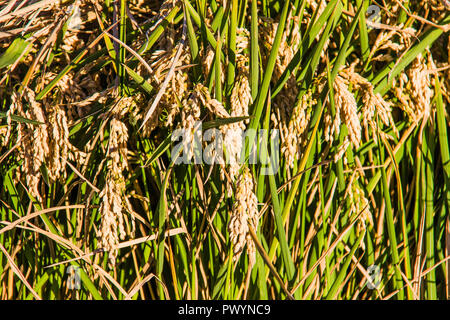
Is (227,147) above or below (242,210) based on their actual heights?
above

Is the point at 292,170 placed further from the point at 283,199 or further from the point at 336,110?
the point at 336,110

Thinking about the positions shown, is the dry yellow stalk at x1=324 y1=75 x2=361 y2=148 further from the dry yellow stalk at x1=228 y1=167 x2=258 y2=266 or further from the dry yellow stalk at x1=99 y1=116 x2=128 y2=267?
the dry yellow stalk at x1=99 y1=116 x2=128 y2=267

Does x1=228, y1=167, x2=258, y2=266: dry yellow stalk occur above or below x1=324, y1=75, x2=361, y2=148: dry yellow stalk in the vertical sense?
below

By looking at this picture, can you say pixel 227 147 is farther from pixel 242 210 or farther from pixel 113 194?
pixel 113 194

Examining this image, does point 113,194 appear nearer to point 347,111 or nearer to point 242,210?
point 242,210

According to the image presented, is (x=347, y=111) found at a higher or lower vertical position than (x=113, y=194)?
higher

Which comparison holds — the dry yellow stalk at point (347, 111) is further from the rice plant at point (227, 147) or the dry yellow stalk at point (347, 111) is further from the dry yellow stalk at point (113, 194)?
the dry yellow stalk at point (113, 194)

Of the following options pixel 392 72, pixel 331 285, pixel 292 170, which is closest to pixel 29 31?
pixel 292 170

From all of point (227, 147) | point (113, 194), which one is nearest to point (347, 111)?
point (227, 147)

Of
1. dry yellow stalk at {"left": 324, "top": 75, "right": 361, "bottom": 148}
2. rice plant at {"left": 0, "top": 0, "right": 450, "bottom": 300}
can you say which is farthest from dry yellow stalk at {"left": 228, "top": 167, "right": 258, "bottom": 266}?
dry yellow stalk at {"left": 324, "top": 75, "right": 361, "bottom": 148}
